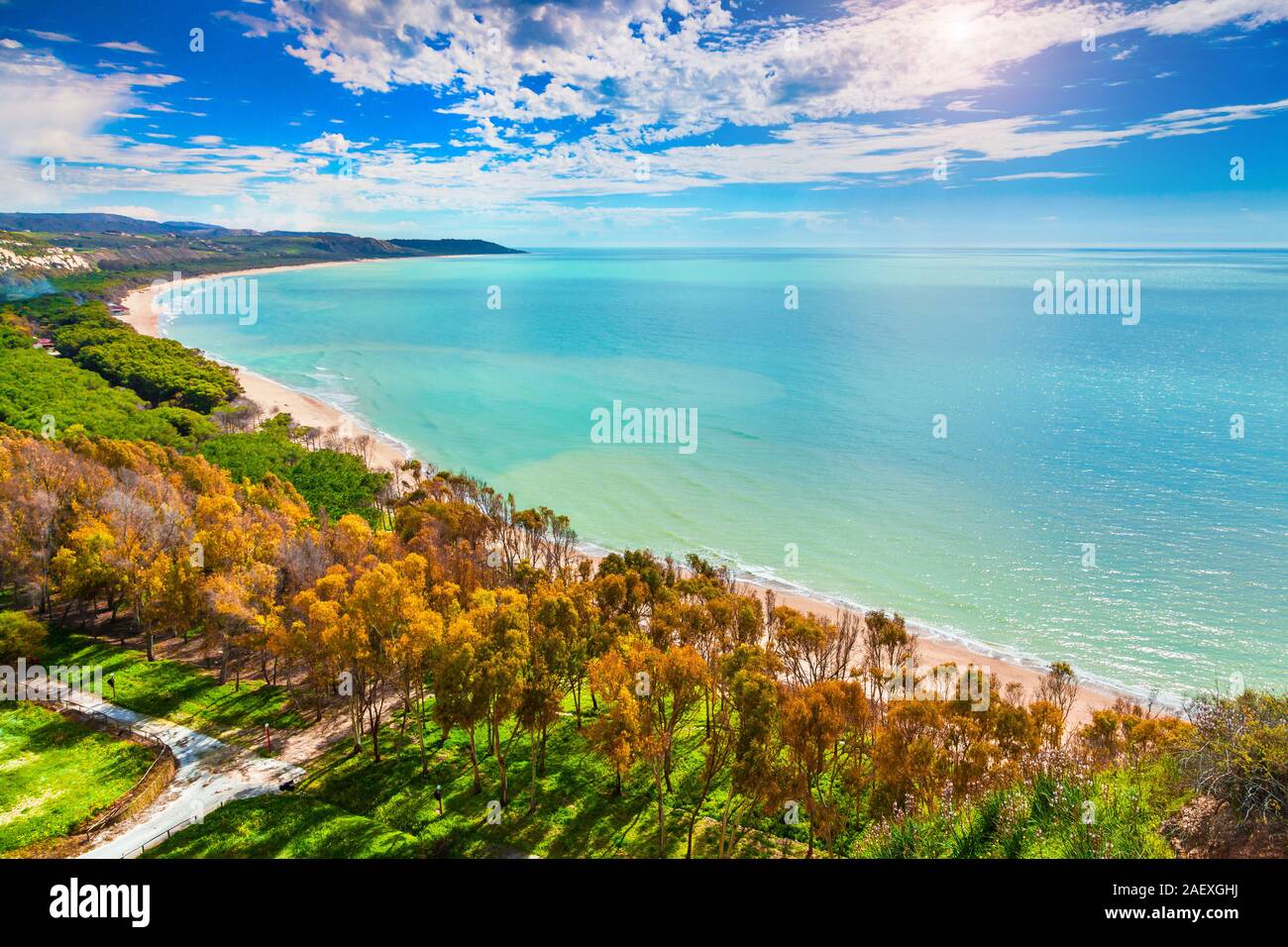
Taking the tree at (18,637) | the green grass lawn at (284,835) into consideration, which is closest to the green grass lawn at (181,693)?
the tree at (18,637)

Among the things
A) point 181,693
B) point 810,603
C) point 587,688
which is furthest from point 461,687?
point 810,603

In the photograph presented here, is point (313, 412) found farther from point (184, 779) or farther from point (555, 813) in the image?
point (555, 813)

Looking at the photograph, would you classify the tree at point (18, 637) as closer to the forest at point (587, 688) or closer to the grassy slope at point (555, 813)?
the forest at point (587, 688)

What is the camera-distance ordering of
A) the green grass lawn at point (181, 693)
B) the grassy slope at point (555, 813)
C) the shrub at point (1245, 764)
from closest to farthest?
the shrub at point (1245, 764) → the grassy slope at point (555, 813) → the green grass lawn at point (181, 693)

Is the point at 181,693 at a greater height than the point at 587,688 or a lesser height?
greater

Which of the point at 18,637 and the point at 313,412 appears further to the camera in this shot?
the point at 313,412

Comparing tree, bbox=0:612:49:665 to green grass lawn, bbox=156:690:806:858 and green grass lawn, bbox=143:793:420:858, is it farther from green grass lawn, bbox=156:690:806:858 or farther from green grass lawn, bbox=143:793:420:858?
green grass lawn, bbox=156:690:806:858
